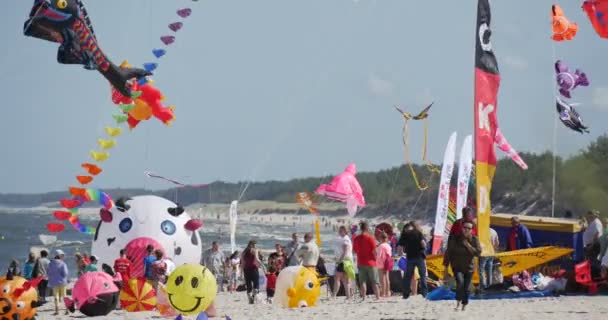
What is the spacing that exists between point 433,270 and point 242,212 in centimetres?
12953

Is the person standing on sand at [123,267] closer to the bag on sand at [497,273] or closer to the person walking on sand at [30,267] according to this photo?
the person walking on sand at [30,267]

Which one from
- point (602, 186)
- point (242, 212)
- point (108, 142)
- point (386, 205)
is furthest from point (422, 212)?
point (108, 142)

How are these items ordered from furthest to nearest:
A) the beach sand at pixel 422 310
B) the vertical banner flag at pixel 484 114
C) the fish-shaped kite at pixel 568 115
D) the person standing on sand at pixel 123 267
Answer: the fish-shaped kite at pixel 568 115
the person standing on sand at pixel 123 267
the vertical banner flag at pixel 484 114
the beach sand at pixel 422 310

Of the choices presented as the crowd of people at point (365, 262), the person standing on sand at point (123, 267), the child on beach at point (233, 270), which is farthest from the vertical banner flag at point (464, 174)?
the person standing on sand at point (123, 267)

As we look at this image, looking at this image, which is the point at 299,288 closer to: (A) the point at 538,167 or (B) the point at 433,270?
(B) the point at 433,270

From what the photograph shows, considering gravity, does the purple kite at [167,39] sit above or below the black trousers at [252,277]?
above

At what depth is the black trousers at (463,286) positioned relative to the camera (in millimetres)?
12289

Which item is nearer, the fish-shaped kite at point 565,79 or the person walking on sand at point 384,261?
the person walking on sand at point 384,261

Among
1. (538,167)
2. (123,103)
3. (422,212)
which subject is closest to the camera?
A: (123,103)

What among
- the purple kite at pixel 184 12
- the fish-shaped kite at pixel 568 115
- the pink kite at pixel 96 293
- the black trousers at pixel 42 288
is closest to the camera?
the pink kite at pixel 96 293

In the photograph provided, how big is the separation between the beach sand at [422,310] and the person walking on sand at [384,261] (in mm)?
584

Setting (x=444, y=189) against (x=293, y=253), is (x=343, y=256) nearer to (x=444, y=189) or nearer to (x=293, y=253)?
(x=293, y=253)

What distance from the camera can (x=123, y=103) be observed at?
1872cm

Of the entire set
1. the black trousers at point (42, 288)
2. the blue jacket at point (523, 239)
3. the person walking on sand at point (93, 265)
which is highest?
the blue jacket at point (523, 239)
